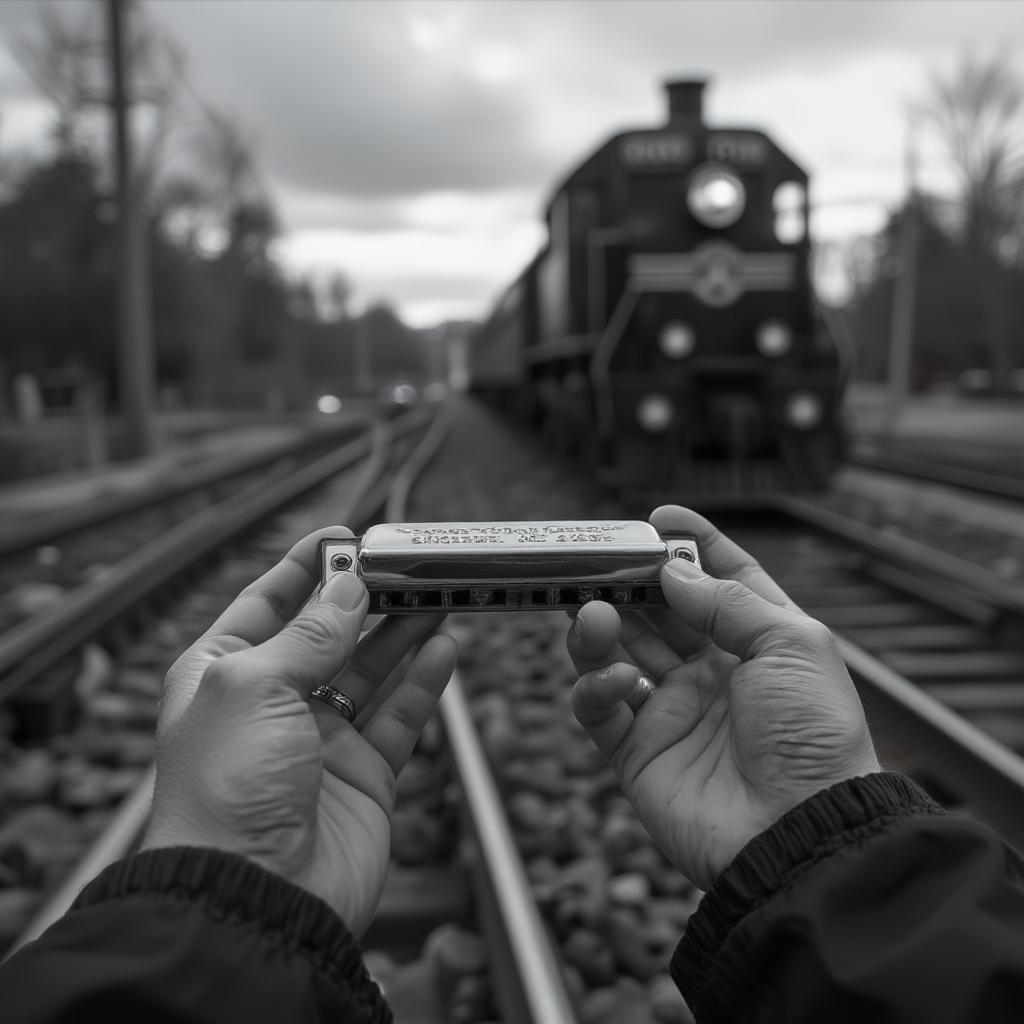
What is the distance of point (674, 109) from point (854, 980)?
999 centimetres

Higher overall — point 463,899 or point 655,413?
point 655,413

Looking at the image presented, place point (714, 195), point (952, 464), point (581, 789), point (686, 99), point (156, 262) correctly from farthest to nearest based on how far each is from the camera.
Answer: point (156, 262) → point (952, 464) → point (686, 99) → point (714, 195) → point (581, 789)

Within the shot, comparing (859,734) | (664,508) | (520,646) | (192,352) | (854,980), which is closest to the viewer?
(854,980)

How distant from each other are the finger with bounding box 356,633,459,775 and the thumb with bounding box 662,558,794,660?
395mm

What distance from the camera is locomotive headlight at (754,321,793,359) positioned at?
29.6 feet

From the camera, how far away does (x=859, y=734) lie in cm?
146

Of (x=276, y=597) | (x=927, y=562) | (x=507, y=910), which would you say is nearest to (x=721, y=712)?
(x=276, y=597)

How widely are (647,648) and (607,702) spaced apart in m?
0.21

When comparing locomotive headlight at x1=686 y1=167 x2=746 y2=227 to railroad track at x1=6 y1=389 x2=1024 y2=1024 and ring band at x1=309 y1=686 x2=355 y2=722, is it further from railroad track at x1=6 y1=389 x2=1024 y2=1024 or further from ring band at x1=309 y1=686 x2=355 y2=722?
ring band at x1=309 y1=686 x2=355 y2=722

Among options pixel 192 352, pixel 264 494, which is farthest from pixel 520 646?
pixel 192 352

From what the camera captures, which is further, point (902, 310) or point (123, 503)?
point (902, 310)

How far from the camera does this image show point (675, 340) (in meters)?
8.83

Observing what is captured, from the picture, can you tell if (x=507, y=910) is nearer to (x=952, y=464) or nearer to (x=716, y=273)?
(x=716, y=273)

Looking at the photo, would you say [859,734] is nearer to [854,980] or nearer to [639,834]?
[854,980]
